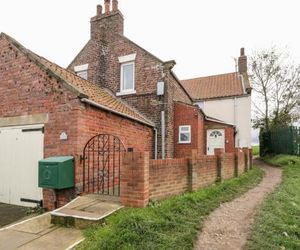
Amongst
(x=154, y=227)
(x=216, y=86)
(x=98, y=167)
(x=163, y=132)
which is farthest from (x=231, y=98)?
(x=154, y=227)

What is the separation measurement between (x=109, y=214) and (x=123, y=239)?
1.17 metres

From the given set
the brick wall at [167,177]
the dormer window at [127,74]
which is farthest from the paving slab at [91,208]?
the dormer window at [127,74]

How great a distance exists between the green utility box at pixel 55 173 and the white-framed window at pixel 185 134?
798cm

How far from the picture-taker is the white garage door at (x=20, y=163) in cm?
845

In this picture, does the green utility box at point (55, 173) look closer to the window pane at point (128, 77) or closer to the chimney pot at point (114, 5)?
the window pane at point (128, 77)

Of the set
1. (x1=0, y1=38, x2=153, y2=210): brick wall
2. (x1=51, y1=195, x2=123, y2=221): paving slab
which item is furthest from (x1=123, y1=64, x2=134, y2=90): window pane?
(x1=51, y1=195, x2=123, y2=221): paving slab

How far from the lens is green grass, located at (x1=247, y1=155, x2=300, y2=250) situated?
5.18 metres

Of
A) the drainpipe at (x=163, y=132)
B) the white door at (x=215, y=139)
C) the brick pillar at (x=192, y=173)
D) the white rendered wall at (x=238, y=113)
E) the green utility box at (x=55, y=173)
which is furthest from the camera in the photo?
the white rendered wall at (x=238, y=113)

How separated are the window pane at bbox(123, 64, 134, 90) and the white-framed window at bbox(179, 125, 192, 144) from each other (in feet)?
10.8

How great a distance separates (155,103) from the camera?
44.5 feet

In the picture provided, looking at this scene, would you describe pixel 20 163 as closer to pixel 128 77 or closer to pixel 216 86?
pixel 128 77

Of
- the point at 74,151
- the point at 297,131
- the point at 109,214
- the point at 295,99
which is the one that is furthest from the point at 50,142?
the point at 295,99

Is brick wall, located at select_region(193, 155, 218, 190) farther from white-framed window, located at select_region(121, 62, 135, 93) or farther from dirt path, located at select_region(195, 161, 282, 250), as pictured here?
white-framed window, located at select_region(121, 62, 135, 93)

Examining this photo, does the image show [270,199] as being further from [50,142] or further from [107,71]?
[107,71]
